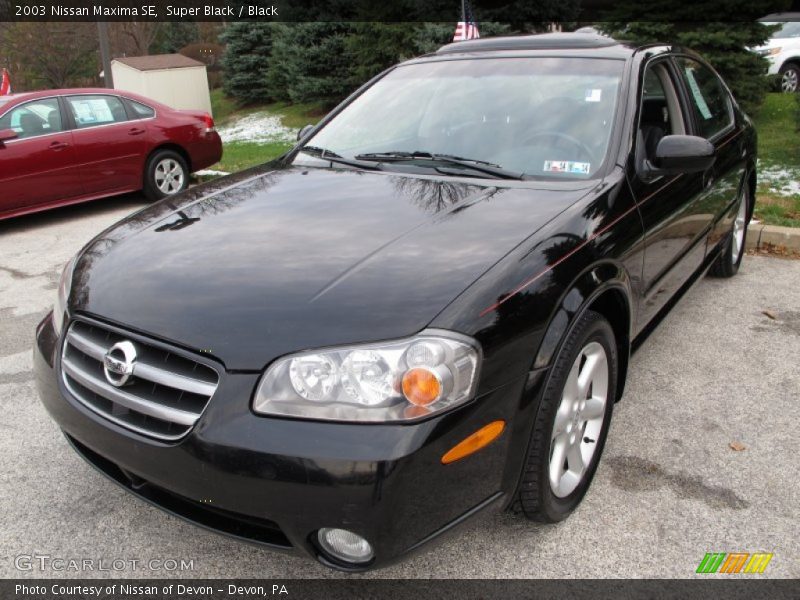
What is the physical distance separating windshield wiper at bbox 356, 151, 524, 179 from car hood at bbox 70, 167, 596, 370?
0.15m

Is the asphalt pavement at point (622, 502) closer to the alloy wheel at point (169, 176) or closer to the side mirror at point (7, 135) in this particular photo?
the side mirror at point (7, 135)

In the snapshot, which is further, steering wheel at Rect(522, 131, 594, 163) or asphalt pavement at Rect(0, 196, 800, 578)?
steering wheel at Rect(522, 131, 594, 163)

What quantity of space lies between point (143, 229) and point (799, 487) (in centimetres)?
272

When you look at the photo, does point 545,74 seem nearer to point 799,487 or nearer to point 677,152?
point 677,152

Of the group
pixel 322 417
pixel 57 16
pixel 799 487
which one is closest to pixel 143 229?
pixel 322 417

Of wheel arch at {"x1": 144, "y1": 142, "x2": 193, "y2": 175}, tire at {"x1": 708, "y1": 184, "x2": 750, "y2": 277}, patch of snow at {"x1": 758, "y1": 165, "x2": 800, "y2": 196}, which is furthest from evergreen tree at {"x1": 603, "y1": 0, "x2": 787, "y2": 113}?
wheel arch at {"x1": 144, "y1": 142, "x2": 193, "y2": 175}

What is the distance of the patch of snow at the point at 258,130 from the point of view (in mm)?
15438

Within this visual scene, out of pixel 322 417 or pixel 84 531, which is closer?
pixel 322 417

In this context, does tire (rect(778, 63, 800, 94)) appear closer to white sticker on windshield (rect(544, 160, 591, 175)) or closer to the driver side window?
the driver side window

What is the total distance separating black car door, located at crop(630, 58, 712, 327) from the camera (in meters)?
3.02

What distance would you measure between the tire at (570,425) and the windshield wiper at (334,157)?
1261mm

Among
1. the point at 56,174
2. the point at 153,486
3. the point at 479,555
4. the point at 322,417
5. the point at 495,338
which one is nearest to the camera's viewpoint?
the point at 322,417

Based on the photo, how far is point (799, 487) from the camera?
2748mm

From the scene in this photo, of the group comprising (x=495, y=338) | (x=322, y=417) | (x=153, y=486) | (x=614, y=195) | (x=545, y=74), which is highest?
(x=545, y=74)
